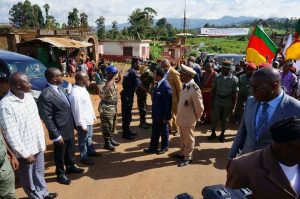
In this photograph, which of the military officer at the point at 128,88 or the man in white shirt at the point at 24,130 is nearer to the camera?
the man in white shirt at the point at 24,130

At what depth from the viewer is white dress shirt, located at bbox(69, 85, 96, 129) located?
192 inches

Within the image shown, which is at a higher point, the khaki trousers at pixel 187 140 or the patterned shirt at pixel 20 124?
the patterned shirt at pixel 20 124

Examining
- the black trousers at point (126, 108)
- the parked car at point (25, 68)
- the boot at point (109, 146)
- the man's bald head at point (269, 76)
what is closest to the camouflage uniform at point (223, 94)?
the black trousers at point (126, 108)

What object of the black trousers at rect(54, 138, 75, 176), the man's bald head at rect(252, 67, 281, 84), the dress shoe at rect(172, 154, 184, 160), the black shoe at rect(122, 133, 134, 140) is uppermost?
the man's bald head at rect(252, 67, 281, 84)

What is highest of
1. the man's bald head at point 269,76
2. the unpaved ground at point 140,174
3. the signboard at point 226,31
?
the signboard at point 226,31

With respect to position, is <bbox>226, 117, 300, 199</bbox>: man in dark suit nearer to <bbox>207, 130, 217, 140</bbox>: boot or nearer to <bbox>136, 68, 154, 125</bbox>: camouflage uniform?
<bbox>207, 130, 217, 140</bbox>: boot

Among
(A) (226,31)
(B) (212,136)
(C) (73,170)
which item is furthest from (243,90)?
(A) (226,31)

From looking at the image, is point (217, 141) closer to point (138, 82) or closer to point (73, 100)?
point (138, 82)

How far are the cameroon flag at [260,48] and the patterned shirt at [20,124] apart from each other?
4.77 metres

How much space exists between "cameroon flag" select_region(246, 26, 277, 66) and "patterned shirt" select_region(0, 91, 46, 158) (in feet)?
15.6

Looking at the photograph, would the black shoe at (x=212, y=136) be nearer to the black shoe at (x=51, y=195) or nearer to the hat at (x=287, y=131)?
the black shoe at (x=51, y=195)

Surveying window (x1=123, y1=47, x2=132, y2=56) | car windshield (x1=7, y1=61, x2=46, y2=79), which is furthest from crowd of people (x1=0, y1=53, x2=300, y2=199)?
window (x1=123, y1=47, x2=132, y2=56)

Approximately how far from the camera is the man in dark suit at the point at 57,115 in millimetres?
4266

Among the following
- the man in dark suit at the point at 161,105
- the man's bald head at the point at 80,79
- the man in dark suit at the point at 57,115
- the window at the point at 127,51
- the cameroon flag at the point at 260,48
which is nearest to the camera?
the man in dark suit at the point at 57,115
